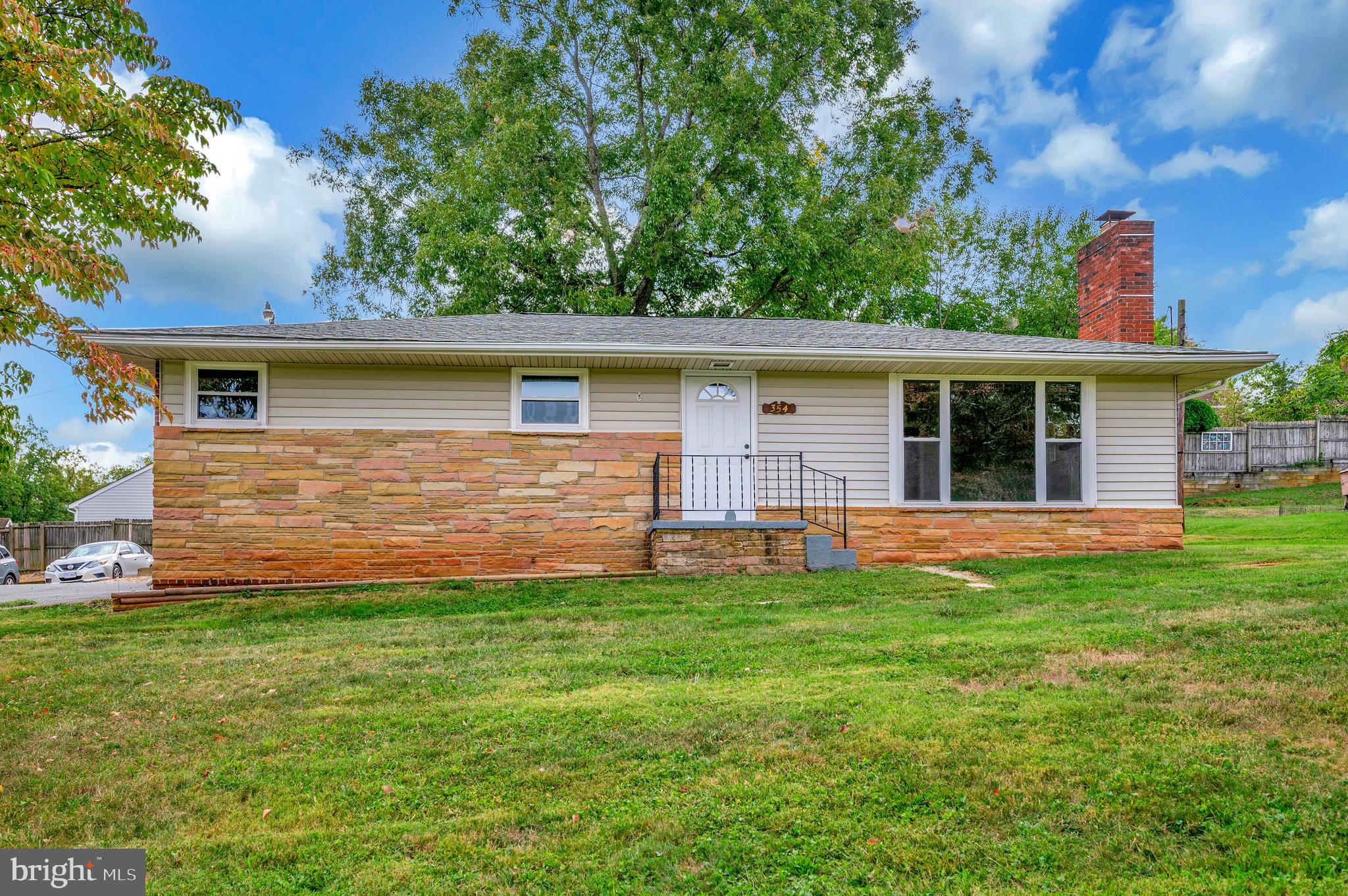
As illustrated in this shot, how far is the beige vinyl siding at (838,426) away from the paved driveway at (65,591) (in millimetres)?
8548

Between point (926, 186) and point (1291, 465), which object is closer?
point (1291, 465)

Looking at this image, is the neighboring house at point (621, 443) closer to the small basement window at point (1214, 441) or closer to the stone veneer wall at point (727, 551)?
the stone veneer wall at point (727, 551)

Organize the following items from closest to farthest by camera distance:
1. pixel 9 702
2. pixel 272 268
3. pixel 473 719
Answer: pixel 473 719 < pixel 9 702 < pixel 272 268

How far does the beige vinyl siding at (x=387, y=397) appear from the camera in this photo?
32.9 feet

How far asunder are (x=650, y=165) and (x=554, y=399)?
10239 mm

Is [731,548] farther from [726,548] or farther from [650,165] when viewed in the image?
[650,165]

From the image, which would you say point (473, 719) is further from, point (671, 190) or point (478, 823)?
point (671, 190)

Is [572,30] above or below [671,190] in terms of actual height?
above

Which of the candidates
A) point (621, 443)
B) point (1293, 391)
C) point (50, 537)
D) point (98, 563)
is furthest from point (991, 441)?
point (50, 537)

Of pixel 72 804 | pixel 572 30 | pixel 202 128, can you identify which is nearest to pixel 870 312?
pixel 572 30

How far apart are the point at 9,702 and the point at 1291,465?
80.5ft

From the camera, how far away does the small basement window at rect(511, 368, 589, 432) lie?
10328 millimetres

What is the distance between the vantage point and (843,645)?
5621 mm

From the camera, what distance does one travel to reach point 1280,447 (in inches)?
813
